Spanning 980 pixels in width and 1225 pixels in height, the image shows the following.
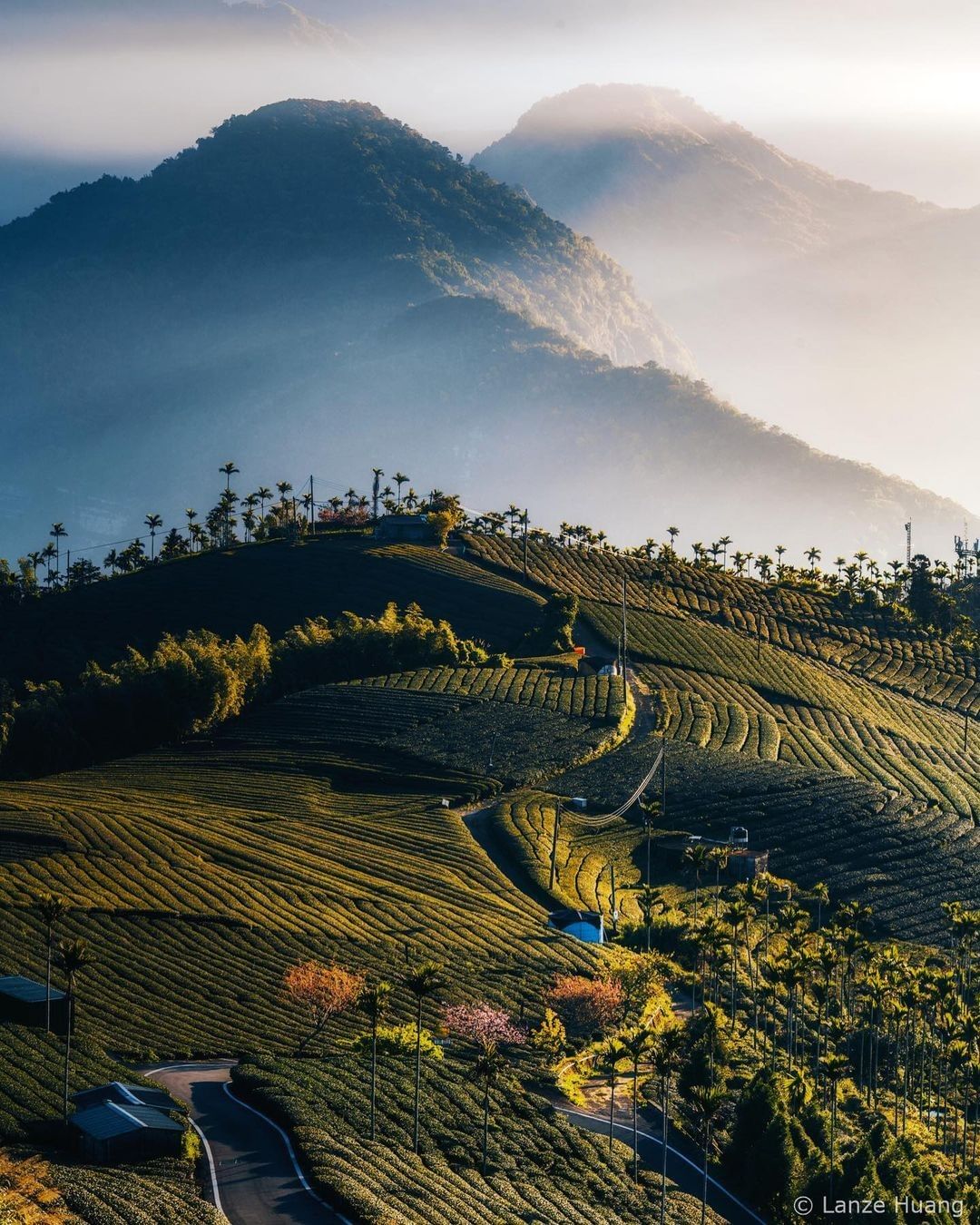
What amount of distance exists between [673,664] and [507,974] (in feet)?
329

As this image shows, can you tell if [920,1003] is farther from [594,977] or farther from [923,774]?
[923,774]

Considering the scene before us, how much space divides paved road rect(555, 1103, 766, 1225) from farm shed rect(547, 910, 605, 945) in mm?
27455

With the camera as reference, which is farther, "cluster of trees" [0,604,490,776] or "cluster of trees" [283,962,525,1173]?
"cluster of trees" [0,604,490,776]

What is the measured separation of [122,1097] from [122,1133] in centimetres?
435

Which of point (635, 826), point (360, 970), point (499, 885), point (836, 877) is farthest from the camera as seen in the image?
point (635, 826)

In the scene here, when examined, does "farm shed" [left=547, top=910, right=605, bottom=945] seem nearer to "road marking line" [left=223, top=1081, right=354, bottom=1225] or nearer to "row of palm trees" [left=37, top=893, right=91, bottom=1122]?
"row of palm trees" [left=37, top=893, right=91, bottom=1122]

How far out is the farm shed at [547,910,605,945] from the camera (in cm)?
11331

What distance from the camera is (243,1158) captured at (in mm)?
67812

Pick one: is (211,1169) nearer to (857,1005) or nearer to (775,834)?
(857,1005)

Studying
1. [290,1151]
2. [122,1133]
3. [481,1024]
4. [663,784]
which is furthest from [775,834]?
[122,1133]

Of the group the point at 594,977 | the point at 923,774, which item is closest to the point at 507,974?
the point at 594,977

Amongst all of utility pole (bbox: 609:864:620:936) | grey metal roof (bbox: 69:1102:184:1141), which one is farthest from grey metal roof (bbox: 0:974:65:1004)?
utility pole (bbox: 609:864:620:936)

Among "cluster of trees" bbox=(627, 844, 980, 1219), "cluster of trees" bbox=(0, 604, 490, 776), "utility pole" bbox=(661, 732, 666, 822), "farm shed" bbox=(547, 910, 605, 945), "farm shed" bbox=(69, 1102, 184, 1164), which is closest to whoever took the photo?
"farm shed" bbox=(69, 1102, 184, 1164)

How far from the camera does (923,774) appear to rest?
16425 cm
